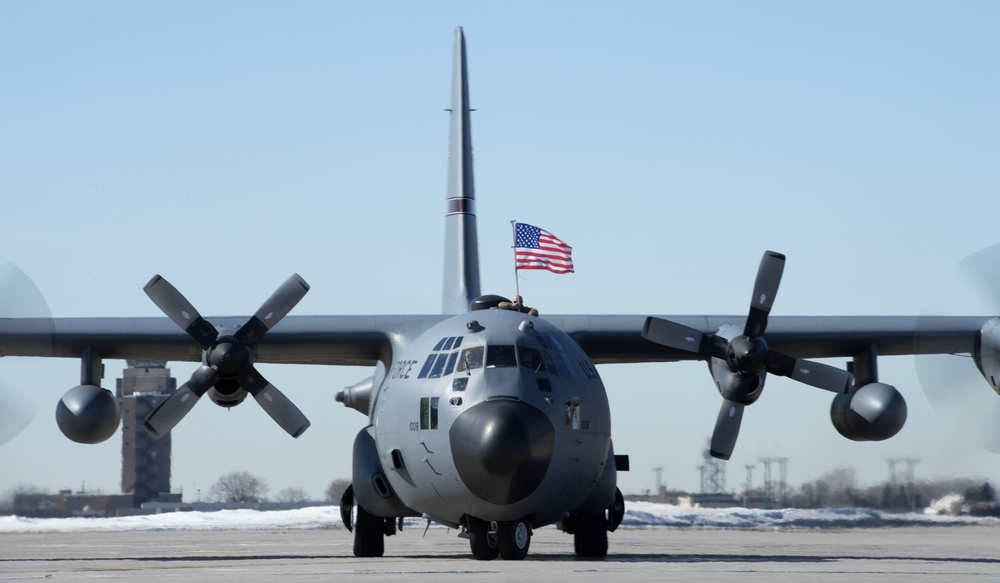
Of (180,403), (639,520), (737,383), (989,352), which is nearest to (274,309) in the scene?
(180,403)

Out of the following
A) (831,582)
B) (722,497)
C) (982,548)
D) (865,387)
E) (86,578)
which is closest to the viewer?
(831,582)

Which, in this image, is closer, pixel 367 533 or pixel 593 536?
pixel 593 536

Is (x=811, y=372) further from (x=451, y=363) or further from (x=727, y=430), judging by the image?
(x=451, y=363)

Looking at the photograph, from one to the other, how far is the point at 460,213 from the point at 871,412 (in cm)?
845

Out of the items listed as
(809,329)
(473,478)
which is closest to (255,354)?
(473,478)

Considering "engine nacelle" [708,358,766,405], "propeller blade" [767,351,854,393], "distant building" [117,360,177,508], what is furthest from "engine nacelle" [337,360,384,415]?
"distant building" [117,360,177,508]

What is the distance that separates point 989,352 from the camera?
70.0ft

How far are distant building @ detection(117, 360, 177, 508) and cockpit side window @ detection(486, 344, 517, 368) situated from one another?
5687 cm

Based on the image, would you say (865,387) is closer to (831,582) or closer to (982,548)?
(982,548)

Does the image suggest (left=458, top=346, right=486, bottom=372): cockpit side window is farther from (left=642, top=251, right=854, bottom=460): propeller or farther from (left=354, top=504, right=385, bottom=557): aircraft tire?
(left=354, top=504, right=385, bottom=557): aircraft tire

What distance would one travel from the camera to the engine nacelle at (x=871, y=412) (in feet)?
67.9

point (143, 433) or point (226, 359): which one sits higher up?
point (143, 433)

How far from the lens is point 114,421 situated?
68.8 feet

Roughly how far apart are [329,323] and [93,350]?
3984mm
